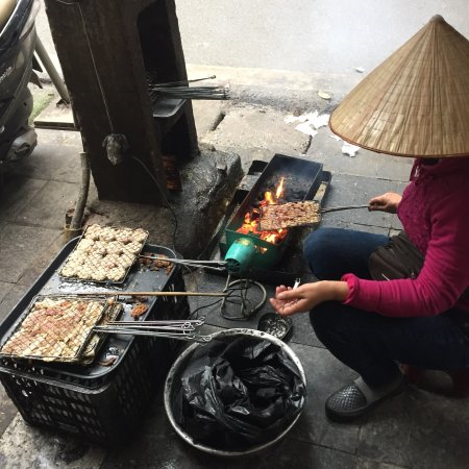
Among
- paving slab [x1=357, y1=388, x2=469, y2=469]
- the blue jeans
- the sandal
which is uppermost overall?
the blue jeans

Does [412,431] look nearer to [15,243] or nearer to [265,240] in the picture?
[265,240]

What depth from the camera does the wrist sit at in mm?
1923

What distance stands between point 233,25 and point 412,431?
6.29 meters

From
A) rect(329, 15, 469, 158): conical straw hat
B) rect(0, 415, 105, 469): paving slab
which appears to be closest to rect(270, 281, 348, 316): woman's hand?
rect(329, 15, 469, 158): conical straw hat

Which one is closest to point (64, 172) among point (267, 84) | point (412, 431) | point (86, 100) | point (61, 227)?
point (61, 227)

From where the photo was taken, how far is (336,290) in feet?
6.34

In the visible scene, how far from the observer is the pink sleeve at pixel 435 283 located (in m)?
1.69

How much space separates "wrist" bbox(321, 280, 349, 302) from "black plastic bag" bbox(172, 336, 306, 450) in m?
0.55

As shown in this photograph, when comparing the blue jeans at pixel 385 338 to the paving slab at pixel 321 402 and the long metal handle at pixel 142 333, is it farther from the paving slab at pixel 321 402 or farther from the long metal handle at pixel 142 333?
the long metal handle at pixel 142 333

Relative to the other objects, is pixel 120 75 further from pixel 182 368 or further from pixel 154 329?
pixel 182 368

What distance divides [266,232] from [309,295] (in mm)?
1202

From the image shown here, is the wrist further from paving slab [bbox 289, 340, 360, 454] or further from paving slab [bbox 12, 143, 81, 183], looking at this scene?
paving slab [bbox 12, 143, 81, 183]

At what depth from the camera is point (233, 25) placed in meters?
7.05

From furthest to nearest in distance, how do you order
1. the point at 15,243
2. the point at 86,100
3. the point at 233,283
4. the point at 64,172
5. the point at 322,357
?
1. the point at 64,172
2. the point at 15,243
3. the point at 233,283
4. the point at 86,100
5. the point at 322,357
